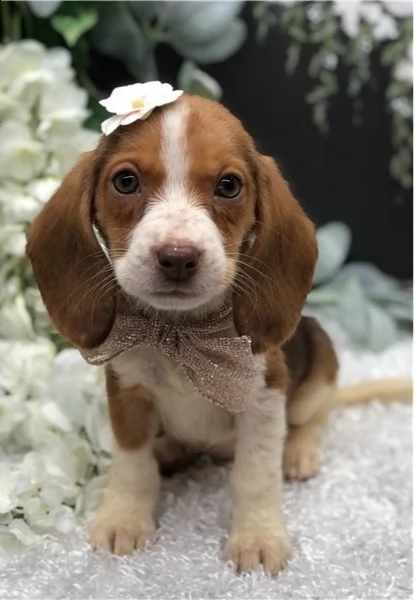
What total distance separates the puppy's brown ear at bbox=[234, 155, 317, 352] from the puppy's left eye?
0.30 ft

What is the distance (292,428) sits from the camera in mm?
2236

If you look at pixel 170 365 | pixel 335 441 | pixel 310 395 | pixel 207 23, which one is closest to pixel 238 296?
pixel 170 365

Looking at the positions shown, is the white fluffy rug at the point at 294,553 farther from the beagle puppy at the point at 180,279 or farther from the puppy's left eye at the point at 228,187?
the puppy's left eye at the point at 228,187

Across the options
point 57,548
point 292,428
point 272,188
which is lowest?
point 292,428

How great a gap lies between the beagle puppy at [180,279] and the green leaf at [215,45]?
1.21m

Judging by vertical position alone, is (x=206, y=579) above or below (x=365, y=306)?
above

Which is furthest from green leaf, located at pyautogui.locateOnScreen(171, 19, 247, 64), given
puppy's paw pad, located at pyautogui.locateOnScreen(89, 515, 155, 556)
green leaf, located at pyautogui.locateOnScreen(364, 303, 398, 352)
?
puppy's paw pad, located at pyautogui.locateOnScreen(89, 515, 155, 556)

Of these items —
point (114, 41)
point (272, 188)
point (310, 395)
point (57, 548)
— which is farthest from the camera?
point (114, 41)

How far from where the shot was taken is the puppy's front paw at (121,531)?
1.84 meters

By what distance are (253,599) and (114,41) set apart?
1.79m

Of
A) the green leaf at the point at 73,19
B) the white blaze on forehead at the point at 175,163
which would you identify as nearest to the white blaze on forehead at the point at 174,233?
the white blaze on forehead at the point at 175,163

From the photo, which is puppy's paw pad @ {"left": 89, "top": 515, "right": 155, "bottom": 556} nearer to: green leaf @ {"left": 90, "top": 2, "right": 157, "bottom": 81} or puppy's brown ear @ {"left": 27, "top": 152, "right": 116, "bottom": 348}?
puppy's brown ear @ {"left": 27, "top": 152, "right": 116, "bottom": 348}

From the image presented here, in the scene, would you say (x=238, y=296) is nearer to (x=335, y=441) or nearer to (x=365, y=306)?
(x=335, y=441)

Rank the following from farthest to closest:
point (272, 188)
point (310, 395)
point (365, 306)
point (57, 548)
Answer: point (365, 306)
point (310, 395)
point (57, 548)
point (272, 188)
